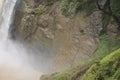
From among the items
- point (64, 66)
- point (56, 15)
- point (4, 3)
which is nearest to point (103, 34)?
point (64, 66)

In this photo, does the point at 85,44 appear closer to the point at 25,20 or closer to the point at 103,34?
the point at 103,34

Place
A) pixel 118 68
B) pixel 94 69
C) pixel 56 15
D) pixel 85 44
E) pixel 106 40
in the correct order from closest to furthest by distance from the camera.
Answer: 1. pixel 118 68
2. pixel 94 69
3. pixel 106 40
4. pixel 85 44
5. pixel 56 15

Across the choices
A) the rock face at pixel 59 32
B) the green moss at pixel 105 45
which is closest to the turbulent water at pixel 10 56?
the rock face at pixel 59 32

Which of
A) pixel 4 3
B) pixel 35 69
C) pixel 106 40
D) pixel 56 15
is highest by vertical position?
pixel 4 3

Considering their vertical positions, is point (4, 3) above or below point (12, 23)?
above

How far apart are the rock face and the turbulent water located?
905mm

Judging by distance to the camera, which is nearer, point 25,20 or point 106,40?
point 106,40

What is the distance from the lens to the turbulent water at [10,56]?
20.1 meters

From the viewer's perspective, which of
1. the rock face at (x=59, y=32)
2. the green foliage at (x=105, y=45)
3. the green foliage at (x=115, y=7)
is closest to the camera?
the green foliage at (x=115, y=7)

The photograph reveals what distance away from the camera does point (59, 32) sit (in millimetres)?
19641

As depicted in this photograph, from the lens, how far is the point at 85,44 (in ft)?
57.8

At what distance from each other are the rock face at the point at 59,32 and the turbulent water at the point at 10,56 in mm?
905

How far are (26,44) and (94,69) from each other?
48.3ft

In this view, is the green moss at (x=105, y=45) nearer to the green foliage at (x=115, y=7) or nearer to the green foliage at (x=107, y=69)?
the green foliage at (x=115, y=7)
